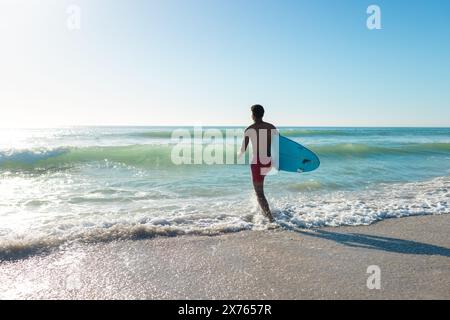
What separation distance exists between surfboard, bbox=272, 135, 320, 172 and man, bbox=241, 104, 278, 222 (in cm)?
68

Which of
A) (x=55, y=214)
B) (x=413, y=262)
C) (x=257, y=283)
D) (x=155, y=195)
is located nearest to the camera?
(x=257, y=283)

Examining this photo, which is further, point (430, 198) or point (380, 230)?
point (430, 198)

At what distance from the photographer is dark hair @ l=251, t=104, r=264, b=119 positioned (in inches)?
219

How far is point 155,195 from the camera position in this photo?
7715 mm

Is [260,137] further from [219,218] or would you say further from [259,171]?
[219,218]

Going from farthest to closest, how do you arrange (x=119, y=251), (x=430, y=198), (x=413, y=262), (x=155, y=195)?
1. (x=155, y=195)
2. (x=430, y=198)
3. (x=119, y=251)
4. (x=413, y=262)

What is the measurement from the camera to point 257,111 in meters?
5.57

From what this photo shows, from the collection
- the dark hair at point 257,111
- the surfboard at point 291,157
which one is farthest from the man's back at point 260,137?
the surfboard at point 291,157

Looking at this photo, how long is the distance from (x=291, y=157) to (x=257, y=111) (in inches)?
61.7

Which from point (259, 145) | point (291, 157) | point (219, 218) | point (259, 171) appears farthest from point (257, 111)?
point (219, 218)

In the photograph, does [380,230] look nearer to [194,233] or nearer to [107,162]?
[194,233]

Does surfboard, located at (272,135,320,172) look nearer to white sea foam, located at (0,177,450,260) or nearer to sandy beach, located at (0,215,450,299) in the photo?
white sea foam, located at (0,177,450,260)
